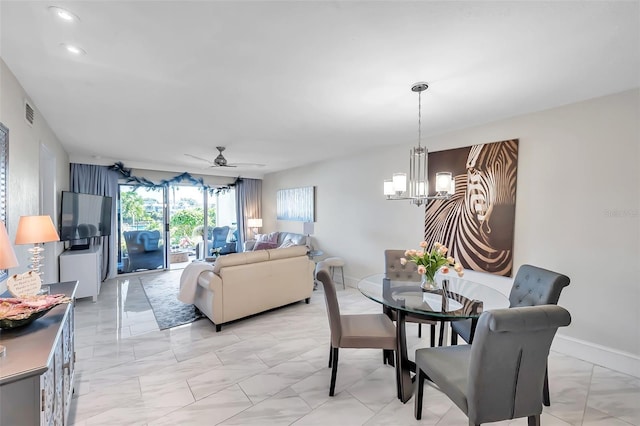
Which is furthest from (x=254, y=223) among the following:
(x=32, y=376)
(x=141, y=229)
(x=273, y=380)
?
(x=32, y=376)

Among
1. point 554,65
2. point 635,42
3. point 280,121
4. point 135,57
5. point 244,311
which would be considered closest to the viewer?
point 635,42

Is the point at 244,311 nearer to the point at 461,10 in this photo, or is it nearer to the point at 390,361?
the point at 390,361

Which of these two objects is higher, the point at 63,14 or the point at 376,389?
the point at 63,14

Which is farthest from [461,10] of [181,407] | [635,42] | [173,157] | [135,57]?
A: [173,157]

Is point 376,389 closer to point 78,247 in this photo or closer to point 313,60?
point 313,60

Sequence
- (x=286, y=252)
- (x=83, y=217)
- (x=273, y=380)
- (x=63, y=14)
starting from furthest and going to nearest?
(x=83, y=217) < (x=286, y=252) < (x=273, y=380) < (x=63, y=14)

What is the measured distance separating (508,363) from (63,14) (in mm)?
3049

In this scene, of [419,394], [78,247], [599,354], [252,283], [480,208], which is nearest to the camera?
[419,394]

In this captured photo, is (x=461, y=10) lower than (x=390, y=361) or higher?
higher

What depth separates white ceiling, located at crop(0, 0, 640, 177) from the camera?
150 centimetres

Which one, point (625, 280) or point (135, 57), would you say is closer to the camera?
A: point (135, 57)

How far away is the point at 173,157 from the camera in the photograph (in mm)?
5535

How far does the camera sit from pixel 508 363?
4.94 ft

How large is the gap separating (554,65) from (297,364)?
3.25 m
